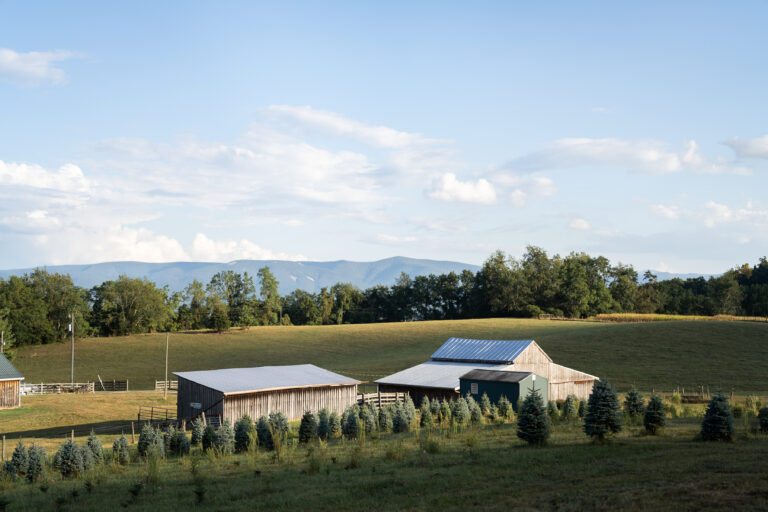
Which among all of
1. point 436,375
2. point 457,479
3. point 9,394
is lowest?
point 9,394

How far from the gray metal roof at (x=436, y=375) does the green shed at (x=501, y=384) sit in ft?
4.28

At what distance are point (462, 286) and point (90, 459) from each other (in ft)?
386

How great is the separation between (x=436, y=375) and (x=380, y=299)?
96687 mm

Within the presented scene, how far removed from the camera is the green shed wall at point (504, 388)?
34.8 metres

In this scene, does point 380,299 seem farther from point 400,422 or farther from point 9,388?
point 400,422

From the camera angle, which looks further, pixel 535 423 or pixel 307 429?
pixel 307 429

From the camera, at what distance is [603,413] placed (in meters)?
17.8

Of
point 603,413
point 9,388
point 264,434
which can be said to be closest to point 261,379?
point 264,434

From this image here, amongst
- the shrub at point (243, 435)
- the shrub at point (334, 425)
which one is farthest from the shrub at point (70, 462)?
the shrub at point (334, 425)

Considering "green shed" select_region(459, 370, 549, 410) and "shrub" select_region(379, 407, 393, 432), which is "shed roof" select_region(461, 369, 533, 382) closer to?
"green shed" select_region(459, 370, 549, 410)

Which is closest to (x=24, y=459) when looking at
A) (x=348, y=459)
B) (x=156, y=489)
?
(x=156, y=489)

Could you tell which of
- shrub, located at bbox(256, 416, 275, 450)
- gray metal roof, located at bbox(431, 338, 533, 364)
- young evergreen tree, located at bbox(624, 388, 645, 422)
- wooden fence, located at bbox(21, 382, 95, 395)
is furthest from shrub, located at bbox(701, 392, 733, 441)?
wooden fence, located at bbox(21, 382, 95, 395)

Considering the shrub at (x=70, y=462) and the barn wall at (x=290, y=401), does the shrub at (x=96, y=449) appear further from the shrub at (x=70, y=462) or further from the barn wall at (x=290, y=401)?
the barn wall at (x=290, y=401)

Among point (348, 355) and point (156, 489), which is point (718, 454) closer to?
point (156, 489)
